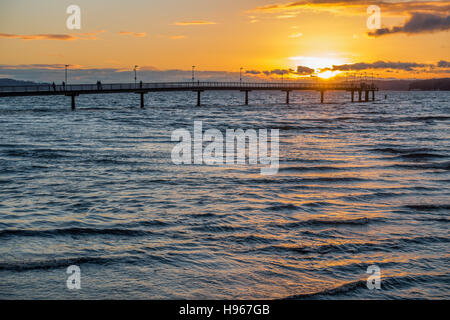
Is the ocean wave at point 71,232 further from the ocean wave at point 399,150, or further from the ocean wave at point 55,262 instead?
the ocean wave at point 399,150

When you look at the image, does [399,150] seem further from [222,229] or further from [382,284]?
[382,284]

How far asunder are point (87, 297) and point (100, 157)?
18519 mm

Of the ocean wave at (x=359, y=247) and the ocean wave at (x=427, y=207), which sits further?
the ocean wave at (x=427, y=207)

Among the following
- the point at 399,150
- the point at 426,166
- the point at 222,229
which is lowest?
the point at 222,229

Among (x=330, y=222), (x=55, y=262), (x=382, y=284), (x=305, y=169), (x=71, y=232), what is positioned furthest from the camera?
(x=305, y=169)

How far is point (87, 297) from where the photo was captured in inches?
326

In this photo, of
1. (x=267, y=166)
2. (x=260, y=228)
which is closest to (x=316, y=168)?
(x=267, y=166)

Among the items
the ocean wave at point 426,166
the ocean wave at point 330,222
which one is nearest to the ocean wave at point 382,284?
the ocean wave at point 330,222

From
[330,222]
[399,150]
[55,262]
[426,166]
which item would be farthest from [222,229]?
[399,150]

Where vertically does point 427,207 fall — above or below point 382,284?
above

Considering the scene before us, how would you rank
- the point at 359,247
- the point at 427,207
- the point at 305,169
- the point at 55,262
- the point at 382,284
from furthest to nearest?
1. the point at 305,169
2. the point at 427,207
3. the point at 359,247
4. the point at 55,262
5. the point at 382,284

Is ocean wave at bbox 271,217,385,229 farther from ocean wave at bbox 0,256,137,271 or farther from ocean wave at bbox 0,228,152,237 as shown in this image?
ocean wave at bbox 0,256,137,271

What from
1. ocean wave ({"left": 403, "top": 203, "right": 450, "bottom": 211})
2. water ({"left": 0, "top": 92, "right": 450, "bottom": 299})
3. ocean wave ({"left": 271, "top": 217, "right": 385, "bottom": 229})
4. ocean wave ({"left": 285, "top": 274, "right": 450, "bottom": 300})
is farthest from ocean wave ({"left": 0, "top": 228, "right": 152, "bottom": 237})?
ocean wave ({"left": 403, "top": 203, "right": 450, "bottom": 211})
